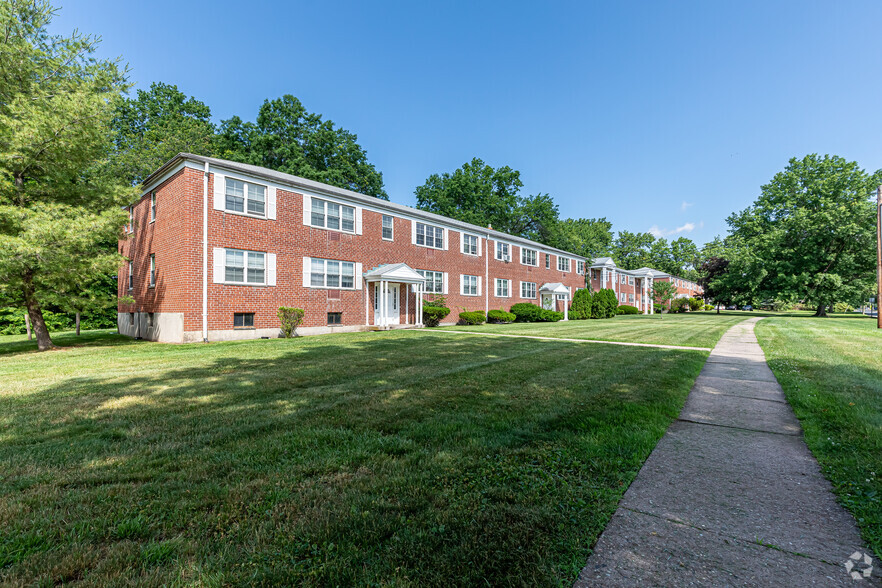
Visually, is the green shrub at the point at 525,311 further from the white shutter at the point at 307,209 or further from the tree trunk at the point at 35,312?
the tree trunk at the point at 35,312

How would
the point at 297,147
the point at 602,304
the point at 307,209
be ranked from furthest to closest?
1. the point at 297,147
2. the point at 602,304
3. the point at 307,209

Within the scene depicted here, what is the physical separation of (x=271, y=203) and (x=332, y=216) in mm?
2777

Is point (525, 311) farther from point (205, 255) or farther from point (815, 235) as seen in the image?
point (815, 235)

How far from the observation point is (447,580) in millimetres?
1660

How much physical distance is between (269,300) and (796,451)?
1501 cm

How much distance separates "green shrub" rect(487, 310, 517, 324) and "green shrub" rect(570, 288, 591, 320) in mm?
7666

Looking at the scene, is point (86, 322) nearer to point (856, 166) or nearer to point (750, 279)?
point (750, 279)

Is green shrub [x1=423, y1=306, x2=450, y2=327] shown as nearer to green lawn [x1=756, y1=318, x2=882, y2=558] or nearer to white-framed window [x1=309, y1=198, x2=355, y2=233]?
white-framed window [x1=309, y1=198, x2=355, y2=233]

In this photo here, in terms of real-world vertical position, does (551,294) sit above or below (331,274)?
below

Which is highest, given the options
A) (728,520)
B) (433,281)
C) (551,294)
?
(433,281)

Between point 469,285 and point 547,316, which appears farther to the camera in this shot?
point 547,316

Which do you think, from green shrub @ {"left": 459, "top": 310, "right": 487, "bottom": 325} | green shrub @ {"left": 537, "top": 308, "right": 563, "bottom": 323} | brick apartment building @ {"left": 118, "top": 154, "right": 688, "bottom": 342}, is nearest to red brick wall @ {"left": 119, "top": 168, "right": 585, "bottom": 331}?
brick apartment building @ {"left": 118, "top": 154, "right": 688, "bottom": 342}

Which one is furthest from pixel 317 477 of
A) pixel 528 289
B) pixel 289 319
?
pixel 528 289

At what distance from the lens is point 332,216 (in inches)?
663
